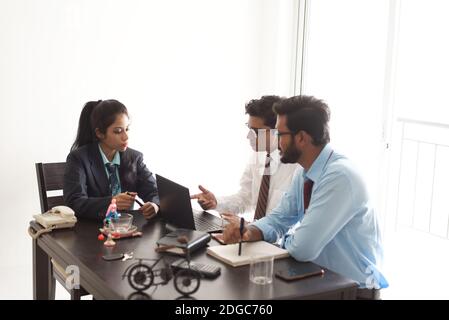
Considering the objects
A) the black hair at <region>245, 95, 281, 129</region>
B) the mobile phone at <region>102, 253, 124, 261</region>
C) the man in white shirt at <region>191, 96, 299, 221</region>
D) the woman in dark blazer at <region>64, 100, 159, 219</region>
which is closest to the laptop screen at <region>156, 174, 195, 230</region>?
the woman in dark blazer at <region>64, 100, 159, 219</region>

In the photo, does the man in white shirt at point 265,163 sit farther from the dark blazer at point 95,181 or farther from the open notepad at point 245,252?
the open notepad at point 245,252

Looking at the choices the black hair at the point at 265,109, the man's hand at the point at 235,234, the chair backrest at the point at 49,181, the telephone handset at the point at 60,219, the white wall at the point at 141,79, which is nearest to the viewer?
the man's hand at the point at 235,234

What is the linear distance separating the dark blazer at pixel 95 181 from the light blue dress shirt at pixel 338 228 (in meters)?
0.75

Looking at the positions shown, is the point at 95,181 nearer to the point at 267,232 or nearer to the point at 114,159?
the point at 114,159

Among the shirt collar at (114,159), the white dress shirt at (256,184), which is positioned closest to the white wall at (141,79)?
the shirt collar at (114,159)

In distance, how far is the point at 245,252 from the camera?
187cm

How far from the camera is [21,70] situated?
3.31m

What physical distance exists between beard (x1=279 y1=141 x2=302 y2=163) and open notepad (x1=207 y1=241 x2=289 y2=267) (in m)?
0.33

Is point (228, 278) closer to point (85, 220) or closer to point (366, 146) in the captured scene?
point (85, 220)

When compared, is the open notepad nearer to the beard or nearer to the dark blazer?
the beard

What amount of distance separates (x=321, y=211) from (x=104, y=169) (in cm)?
115

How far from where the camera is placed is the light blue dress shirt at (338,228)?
1.86 meters

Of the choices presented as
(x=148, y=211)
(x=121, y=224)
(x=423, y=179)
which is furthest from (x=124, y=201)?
(x=423, y=179)
